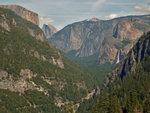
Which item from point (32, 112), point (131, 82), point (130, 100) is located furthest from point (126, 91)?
point (32, 112)

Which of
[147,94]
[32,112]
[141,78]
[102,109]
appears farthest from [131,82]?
[32,112]

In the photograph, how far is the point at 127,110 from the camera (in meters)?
136

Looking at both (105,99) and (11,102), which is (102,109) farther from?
(11,102)

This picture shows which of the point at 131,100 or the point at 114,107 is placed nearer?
the point at 114,107

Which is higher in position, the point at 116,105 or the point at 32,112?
the point at 116,105

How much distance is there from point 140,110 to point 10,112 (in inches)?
3446

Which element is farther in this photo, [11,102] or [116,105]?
[11,102]

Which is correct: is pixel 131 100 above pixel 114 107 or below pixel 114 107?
→ above

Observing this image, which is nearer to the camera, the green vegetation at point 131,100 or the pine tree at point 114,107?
the green vegetation at point 131,100

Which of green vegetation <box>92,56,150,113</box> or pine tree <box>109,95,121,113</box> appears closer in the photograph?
green vegetation <box>92,56,150,113</box>

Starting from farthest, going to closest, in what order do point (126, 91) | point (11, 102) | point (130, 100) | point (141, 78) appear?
1. point (11, 102)
2. point (141, 78)
3. point (126, 91)
4. point (130, 100)

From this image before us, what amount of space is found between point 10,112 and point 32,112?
17.0m

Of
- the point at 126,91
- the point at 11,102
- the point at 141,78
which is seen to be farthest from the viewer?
the point at 11,102

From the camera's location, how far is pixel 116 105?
139 m
